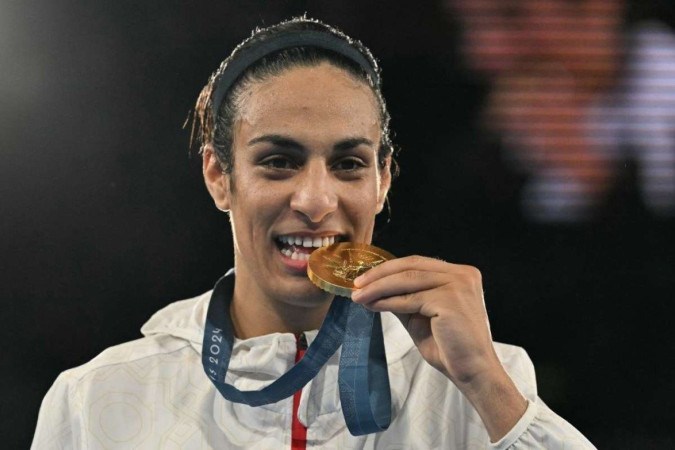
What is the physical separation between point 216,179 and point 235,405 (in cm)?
57

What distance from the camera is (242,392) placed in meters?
2.06

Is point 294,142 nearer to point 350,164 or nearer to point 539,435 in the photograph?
point 350,164

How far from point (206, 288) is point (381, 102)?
97 cm

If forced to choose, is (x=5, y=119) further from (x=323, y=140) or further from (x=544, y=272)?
(x=544, y=272)

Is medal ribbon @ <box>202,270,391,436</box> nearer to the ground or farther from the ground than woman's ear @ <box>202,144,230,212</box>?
nearer to the ground

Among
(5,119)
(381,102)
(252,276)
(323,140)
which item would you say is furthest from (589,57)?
(5,119)

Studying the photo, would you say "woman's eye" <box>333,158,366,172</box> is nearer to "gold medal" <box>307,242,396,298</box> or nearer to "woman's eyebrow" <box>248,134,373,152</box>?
"woman's eyebrow" <box>248,134,373,152</box>

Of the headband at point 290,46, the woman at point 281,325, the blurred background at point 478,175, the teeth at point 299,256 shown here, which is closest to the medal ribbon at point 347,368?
the woman at point 281,325

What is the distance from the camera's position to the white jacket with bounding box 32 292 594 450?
2.08m

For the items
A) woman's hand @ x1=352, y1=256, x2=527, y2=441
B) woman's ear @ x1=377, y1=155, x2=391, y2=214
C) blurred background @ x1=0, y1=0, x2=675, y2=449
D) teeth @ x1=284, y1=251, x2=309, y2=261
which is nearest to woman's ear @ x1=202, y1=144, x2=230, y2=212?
teeth @ x1=284, y1=251, x2=309, y2=261

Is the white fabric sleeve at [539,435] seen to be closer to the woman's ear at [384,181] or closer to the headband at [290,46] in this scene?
the woman's ear at [384,181]

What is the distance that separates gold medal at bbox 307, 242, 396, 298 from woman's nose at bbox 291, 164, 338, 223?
0.08 metres

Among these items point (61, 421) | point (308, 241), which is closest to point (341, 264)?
point (308, 241)

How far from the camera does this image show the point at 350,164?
2168mm
